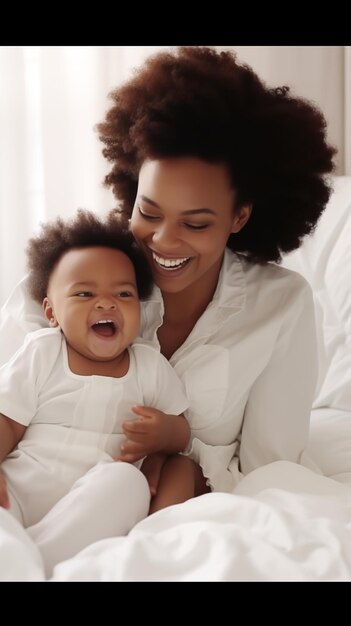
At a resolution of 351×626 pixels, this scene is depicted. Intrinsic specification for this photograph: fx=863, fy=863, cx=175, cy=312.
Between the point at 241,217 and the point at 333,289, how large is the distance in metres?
0.65

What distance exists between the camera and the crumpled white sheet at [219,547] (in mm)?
1062

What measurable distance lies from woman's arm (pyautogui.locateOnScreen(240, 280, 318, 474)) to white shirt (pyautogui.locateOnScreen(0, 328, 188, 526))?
0.24 m

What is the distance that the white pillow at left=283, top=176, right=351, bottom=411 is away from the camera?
2104 millimetres

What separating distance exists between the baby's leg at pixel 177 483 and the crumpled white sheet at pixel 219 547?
0.52 feet

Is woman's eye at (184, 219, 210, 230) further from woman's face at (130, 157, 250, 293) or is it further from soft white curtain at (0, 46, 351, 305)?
soft white curtain at (0, 46, 351, 305)

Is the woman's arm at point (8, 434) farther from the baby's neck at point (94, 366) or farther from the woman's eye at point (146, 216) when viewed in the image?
the woman's eye at point (146, 216)

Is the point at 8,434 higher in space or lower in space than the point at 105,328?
lower

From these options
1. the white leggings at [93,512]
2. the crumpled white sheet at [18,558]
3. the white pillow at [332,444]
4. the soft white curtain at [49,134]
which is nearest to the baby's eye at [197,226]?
the white leggings at [93,512]

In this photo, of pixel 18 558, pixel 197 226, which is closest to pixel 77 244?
pixel 197 226

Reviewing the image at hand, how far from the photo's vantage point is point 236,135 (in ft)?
5.28

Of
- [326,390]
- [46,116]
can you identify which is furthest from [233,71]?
[46,116]

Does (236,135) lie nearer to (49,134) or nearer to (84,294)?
(84,294)
